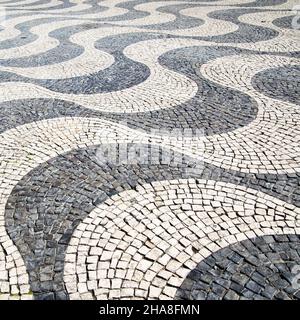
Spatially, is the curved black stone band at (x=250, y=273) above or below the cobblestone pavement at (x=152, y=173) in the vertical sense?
below

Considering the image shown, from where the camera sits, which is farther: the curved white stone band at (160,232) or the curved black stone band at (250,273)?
the curved white stone band at (160,232)

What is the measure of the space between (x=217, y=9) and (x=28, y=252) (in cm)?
1294

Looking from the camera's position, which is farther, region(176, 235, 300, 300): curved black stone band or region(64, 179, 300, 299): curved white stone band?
region(64, 179, 300, 299): curved white stone band

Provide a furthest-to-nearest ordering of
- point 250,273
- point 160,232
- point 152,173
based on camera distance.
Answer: point 152,173 → point 160,232 → point 250,273

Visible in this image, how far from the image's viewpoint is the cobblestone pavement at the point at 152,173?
3.23 metres

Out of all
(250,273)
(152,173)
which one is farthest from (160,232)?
(152,173)

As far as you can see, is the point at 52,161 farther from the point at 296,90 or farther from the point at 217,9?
the point at 217,9

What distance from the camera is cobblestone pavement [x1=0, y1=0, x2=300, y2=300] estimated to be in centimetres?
323

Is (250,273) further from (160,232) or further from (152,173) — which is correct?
(152,173)

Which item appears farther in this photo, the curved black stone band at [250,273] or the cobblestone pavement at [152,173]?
the cobblestone pavement at [152,173]

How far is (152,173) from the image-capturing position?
4.54 m

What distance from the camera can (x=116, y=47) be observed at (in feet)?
32.0

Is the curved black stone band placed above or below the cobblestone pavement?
below
